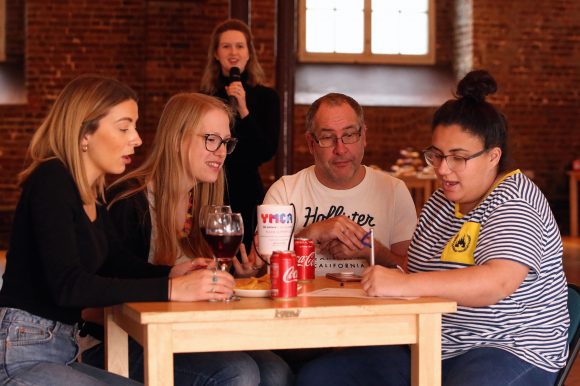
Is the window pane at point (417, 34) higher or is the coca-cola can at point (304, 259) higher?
the window pane at point (417, 34)

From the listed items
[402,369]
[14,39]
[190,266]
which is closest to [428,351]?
[402,369]

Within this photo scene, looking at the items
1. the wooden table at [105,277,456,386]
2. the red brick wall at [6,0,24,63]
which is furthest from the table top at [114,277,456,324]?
the red brick wall at [6,0,24,63]

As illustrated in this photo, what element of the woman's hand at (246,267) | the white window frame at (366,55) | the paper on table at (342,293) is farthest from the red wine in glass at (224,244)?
the white window frame at (366,55)

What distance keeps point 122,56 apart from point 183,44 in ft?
2.66

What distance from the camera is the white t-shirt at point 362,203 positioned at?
10.7ft

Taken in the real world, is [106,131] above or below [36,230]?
above

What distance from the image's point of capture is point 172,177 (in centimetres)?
292

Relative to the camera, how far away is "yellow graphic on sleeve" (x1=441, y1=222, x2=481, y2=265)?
2502 mm

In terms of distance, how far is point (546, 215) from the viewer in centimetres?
249

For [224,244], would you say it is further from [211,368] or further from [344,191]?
[344,191]

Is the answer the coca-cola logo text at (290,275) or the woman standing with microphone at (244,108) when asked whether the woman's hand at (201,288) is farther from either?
the woman standing with microphone at (244,108)

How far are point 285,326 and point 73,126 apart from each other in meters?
0.71

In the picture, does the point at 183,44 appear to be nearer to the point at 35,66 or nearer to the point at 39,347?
the point at 35,66

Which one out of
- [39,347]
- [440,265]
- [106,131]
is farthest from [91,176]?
[440,265]
